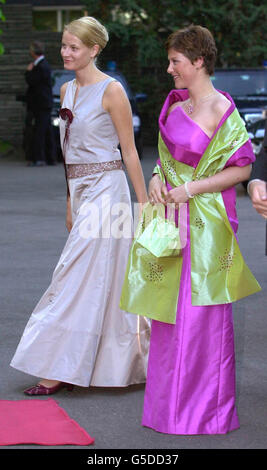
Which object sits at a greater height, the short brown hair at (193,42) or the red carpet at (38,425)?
the short brown hair at (193,42)

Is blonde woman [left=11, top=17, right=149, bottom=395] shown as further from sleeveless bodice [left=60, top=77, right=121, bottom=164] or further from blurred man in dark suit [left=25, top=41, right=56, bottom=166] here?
blurred man in dark suit [left=25, top=41, right=56, bottom=166]

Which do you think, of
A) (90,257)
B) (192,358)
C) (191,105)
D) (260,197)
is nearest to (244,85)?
(90,257)

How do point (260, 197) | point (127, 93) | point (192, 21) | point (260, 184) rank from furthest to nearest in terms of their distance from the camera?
1. point (192, 21)
2. point (127, 93)
3. point (260, 184)
4. point (260, 197)

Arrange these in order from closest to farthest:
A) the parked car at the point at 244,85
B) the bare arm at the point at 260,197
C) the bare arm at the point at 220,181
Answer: the bare arm at the point at 260,197
the bare arm at the point at 220,181
the parked car at the point at 244,85

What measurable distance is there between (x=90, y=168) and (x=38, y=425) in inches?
55.3

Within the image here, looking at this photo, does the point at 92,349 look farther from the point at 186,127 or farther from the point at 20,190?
the point at 20,190

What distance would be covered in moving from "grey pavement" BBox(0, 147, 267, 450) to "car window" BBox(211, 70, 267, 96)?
4.04m

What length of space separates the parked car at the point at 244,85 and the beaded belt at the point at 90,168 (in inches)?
461

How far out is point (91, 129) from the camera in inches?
204

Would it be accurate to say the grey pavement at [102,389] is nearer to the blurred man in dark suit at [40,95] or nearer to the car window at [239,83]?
the car window at [239,83]

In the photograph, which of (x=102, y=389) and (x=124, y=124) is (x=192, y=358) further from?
(x=124, y=124)

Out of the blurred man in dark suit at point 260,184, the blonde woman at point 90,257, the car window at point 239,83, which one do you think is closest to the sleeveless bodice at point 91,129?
the blonde woman at point 90,257

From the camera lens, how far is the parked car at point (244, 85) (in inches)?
668

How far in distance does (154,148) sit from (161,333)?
21278 millimetres
